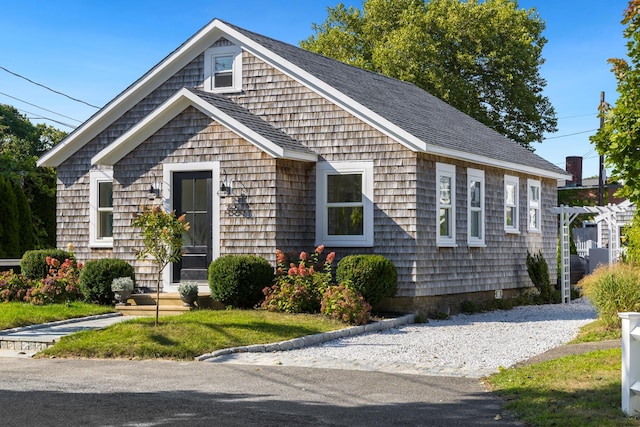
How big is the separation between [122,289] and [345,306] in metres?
5.00

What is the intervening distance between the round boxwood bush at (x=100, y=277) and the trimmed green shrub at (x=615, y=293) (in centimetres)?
951

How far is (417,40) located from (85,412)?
104ft

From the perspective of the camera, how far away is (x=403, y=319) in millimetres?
18031

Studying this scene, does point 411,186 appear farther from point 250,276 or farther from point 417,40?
point 417,40

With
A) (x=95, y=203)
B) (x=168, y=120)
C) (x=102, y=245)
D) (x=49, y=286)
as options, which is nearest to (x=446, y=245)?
(x=168, y=120)

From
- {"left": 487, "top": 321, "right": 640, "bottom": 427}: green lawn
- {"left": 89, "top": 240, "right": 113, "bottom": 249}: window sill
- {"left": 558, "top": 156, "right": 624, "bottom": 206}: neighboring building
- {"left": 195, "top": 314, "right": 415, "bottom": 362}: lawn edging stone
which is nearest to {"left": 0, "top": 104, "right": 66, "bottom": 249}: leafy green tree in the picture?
{"left": 89, "top": 240, "right": 113, "bottom": 249}: window sill

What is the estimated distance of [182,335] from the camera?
14.0m

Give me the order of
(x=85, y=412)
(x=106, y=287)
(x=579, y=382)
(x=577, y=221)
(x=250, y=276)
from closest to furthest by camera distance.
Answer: (x=85, y=412)
(x=579, y=382)
(x=250, y=276)
(x=106, y=287)
(x=577, y=221)

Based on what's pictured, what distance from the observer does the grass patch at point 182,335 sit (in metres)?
13.3

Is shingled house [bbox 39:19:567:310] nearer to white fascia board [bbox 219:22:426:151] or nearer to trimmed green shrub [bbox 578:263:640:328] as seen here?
white fascia board [bbox 219:22:426:151]

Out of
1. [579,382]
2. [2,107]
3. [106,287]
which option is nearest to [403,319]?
[106,287]

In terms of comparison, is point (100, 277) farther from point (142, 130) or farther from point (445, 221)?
point (445, 221)

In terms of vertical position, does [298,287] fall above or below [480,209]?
below

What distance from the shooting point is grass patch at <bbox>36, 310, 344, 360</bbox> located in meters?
13.3
